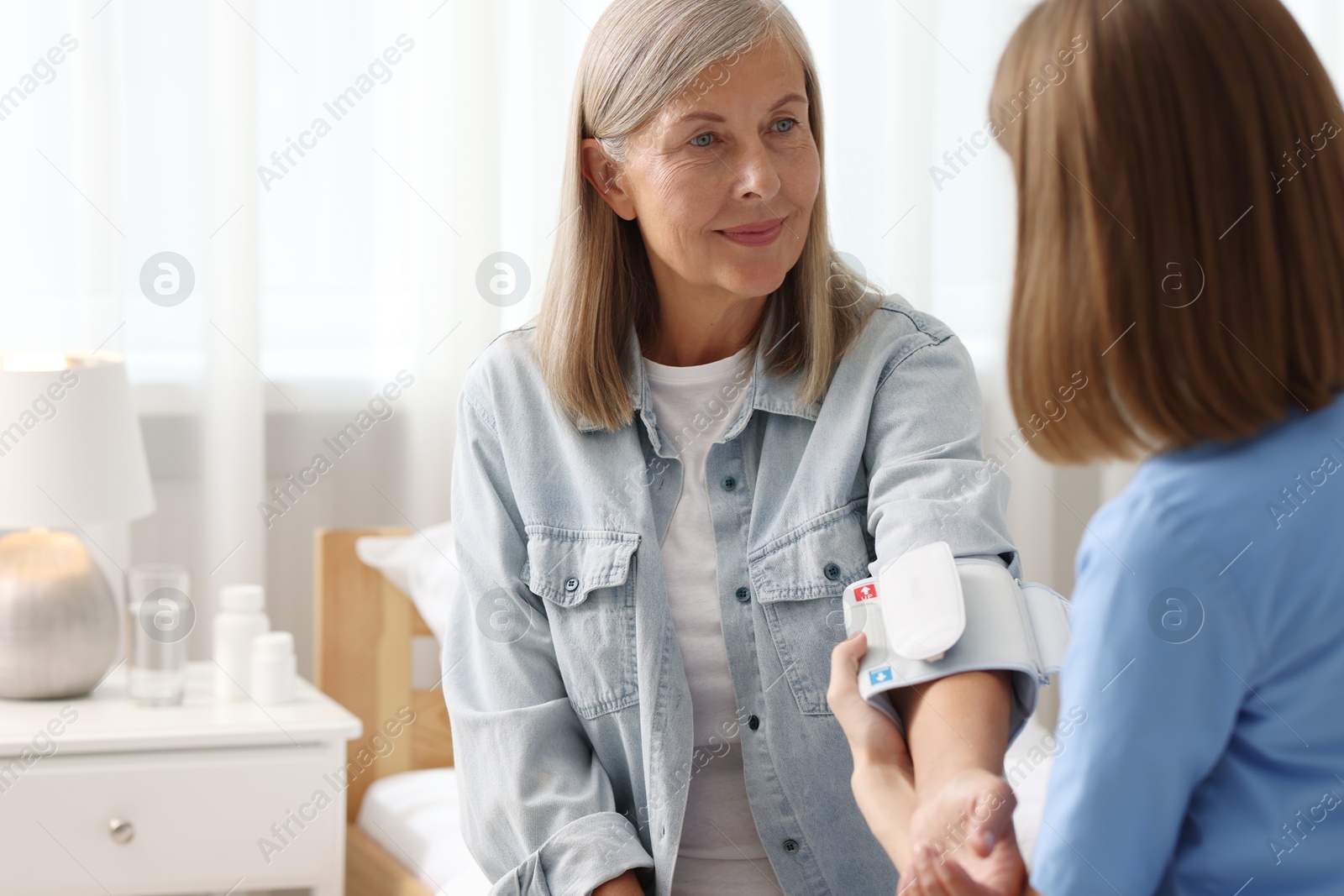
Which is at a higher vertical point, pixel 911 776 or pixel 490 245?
pixel 490 245

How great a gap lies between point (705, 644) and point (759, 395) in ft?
0.76

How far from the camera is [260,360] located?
2082 mm

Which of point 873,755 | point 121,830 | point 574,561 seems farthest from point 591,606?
point 121,830

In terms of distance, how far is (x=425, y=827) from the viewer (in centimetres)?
173

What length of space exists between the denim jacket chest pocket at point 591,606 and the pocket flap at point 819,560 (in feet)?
0.41

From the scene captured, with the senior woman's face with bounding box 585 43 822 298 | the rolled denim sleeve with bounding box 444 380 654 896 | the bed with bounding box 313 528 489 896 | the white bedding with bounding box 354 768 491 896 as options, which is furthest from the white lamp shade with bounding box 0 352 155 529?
the senior woman's face with bounding box 585 43 822 298

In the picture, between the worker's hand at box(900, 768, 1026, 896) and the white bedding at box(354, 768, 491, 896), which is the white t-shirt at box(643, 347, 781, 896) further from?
the white bedding at box(354, 768, 491, 896)

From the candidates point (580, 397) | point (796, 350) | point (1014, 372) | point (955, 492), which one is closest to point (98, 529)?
point (580, 397)

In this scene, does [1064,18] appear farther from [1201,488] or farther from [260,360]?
[260,360]

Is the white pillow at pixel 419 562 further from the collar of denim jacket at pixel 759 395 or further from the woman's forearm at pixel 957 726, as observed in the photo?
the woman's forearm at pixel 957 726

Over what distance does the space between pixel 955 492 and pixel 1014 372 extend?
307 mm

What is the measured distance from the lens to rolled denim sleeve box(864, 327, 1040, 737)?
853mm

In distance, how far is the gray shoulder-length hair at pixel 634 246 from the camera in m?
1.06

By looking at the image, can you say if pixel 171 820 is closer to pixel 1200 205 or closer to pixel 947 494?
pixel 947 494
